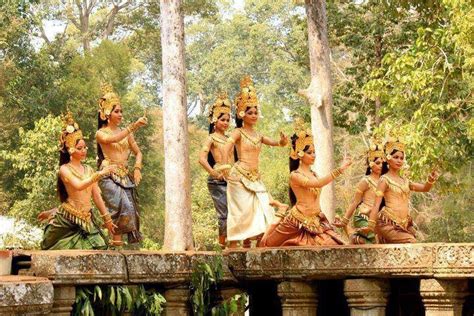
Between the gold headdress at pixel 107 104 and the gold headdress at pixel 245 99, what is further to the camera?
the gold headdress at pixel 245 99

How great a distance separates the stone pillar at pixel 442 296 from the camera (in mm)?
7008

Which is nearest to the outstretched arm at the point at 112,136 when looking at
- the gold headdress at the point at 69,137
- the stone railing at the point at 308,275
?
the gold headdress at the point at 69,137

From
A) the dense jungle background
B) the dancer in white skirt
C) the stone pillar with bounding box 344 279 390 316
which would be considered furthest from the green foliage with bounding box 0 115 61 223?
the stone pillar with bounding box 344 279 390 316

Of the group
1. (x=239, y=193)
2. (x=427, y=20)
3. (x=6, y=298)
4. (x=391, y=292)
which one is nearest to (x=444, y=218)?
(x=427, y=20)

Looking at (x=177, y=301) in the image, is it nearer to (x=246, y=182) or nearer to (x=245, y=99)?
(x=246, y=182)

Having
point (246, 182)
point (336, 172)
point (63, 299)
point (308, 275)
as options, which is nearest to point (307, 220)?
point (336, 172)

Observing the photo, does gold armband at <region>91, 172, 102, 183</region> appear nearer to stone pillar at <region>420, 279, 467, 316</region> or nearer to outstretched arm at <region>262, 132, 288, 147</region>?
outstretched arm at <region>262, 132, 288, 147</region>

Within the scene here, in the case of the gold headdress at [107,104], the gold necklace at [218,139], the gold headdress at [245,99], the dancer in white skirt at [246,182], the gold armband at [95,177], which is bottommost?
the gold armband at [95,177]

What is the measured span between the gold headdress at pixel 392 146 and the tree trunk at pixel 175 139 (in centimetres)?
597

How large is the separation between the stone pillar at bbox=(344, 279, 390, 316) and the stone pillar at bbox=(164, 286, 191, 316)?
1.02 m

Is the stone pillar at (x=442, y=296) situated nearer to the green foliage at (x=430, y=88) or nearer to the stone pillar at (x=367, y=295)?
the stone pillar at (x=367, y=295)

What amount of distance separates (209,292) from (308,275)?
699 millimetres

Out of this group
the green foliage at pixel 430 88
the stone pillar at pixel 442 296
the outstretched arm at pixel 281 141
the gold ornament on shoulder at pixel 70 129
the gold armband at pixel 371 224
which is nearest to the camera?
the stone pillar at pixel 442 296

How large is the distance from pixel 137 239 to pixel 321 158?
5.95 meters
